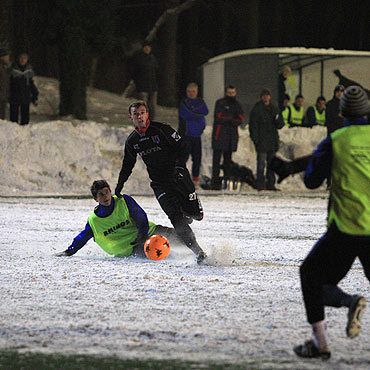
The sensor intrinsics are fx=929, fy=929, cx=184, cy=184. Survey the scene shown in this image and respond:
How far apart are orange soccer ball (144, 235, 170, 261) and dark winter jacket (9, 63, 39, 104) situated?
10870 millimetres

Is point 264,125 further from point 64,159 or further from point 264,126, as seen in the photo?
point 64,159

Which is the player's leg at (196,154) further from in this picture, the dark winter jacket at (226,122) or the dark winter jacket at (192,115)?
the dark winter jacket at (226,122)

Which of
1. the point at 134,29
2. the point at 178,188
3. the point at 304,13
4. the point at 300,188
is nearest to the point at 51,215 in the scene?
the point at 178,188

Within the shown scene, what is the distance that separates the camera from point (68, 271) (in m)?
8.40

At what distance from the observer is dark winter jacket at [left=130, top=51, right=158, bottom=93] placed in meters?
21.0

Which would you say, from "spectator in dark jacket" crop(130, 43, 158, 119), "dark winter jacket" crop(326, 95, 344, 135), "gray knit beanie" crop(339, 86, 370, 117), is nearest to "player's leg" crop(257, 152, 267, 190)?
"dark winter jacket" crop(326, 95, 344, 135)

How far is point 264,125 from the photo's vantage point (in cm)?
1769

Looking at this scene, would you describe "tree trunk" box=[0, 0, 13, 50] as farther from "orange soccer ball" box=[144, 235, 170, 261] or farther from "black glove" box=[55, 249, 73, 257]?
"orange soccer ball" box=[144, 235, 170, 261]

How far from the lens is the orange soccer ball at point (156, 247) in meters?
9.12

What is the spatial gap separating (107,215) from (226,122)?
884cm

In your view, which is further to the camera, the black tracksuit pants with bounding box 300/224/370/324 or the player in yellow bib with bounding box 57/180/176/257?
the player in yellow bib with bounding box 57/180/176/257

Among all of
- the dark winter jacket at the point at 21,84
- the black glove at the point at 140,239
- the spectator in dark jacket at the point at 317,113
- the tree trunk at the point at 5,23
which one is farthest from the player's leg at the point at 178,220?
the tree trunk at the point at 5,23

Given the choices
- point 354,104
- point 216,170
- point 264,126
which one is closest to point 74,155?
point 216,170

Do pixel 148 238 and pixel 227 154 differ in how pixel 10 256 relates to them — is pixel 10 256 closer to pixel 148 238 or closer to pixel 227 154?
pixel 148 238
